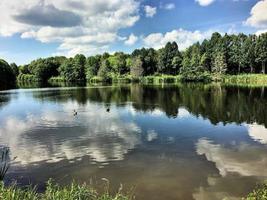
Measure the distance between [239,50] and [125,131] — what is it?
10245 centimetres

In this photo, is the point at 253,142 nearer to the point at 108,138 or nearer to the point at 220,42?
the point at 108,138

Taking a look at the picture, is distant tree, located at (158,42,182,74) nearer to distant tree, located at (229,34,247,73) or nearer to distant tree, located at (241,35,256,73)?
distant tree, located at (229,34,247,73)

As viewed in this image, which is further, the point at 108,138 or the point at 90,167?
the point at 108,138

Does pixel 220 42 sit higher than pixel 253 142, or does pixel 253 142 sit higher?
pixel 220 42

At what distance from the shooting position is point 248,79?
107500 mm

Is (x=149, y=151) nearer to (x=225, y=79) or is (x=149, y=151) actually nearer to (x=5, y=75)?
(x=225, y=79)

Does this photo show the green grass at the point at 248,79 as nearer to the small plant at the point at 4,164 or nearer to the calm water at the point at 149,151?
the calm water at the point at 149,151

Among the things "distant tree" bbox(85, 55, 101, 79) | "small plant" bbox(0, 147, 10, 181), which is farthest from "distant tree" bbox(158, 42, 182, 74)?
→ "small plant" bbox(0, 147, 10, 181)

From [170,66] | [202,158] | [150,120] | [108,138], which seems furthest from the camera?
[170,66]

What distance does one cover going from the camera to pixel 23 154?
75.4 feet

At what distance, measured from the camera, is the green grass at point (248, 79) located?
99.2 m

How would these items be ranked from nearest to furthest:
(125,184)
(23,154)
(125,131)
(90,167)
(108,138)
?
(125,184) → (90,167) → (23,154) → (108,138) → (125,131)

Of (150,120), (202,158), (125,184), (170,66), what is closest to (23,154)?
(125,184)

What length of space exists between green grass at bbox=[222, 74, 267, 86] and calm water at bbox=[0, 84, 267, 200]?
2484 inches
